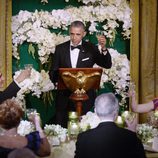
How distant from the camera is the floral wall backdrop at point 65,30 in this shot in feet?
18.5

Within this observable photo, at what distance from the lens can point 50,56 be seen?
569 cm

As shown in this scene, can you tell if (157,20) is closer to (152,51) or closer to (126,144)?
(152,51)

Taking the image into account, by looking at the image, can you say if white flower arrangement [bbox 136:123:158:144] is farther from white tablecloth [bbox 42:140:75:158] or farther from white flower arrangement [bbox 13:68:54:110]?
white flower arrangement [bbox 13:68:54:110]

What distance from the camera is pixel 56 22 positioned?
5699 mm

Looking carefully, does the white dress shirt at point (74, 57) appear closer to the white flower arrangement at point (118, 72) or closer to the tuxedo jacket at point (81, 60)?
the tuxedo jacket at point (81, 60)

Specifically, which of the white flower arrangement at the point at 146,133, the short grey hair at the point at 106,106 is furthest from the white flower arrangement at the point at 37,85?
the short grey hair at the point at 106,106

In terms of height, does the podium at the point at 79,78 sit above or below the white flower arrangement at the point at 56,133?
above

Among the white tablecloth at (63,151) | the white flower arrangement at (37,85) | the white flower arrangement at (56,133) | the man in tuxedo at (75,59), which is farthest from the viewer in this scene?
the white flower arrangement at (37,85)

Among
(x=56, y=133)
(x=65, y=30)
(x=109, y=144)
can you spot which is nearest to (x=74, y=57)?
(x=65, y=30)

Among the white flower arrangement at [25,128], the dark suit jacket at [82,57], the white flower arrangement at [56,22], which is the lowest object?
the white flower arrangement at [25,128]

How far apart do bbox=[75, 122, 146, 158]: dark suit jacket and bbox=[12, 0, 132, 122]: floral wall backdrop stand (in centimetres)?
286

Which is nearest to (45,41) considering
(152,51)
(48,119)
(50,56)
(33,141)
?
A: (50,56)

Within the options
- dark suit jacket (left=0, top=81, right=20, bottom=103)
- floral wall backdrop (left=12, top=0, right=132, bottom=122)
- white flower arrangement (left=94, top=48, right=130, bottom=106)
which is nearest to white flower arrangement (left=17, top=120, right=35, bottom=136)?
dark suit jacket (left=0, top=81, right=20, bottom=103)

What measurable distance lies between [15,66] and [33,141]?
8.97 ft
